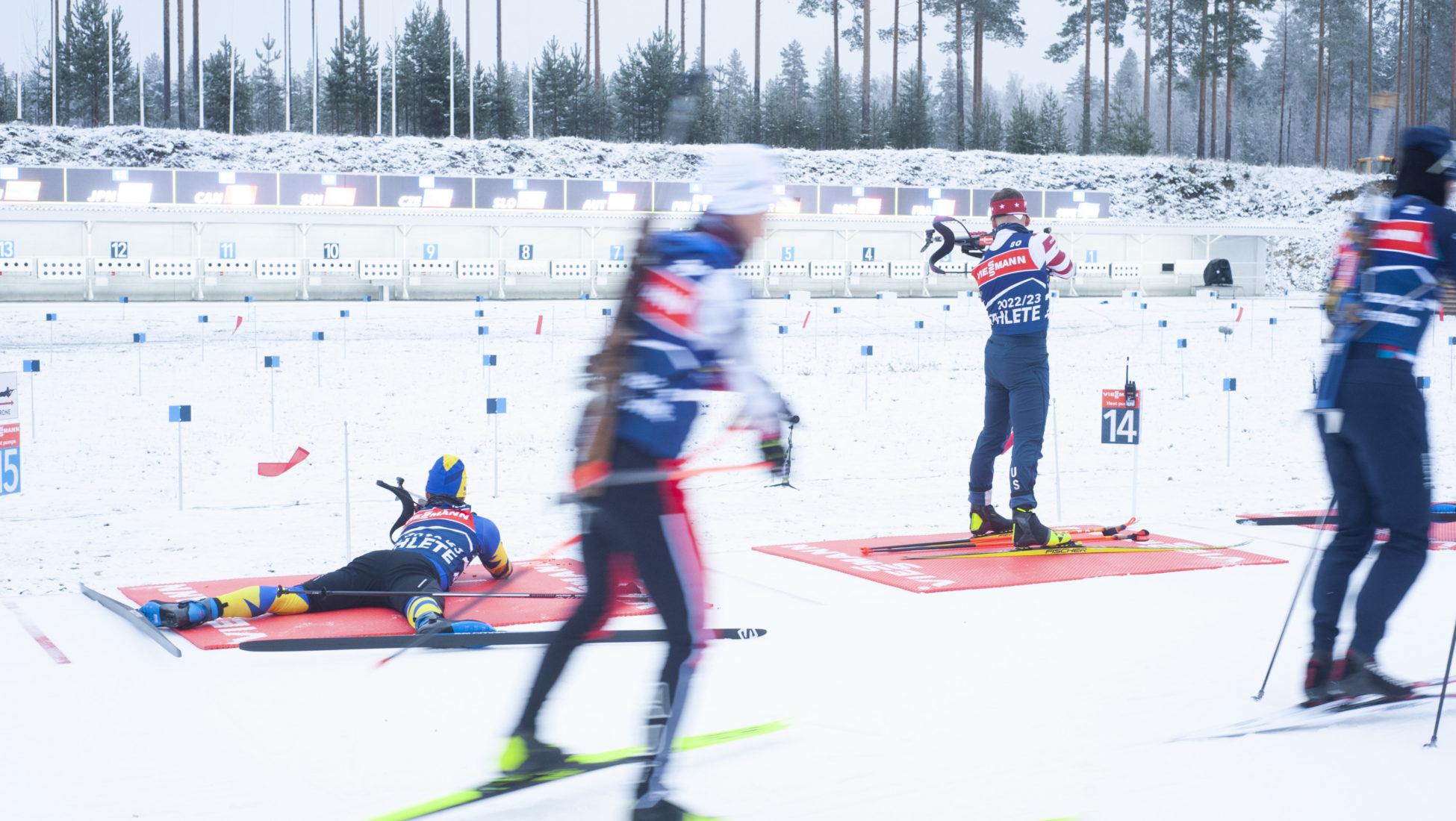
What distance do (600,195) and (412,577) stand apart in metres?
28.2

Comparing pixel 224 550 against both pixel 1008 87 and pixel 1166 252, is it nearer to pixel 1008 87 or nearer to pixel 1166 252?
pixel 1166 252

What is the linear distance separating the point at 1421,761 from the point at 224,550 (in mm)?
5984

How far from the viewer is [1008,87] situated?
458ft

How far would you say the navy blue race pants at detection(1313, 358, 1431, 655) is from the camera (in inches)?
128

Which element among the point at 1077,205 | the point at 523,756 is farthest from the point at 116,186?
the point at 523,756

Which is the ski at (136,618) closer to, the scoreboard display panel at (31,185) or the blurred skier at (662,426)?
the blurred skier at (662,426)

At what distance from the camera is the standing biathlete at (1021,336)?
5.86 m

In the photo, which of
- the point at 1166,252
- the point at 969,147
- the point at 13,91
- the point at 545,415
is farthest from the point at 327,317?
the point at 13,91

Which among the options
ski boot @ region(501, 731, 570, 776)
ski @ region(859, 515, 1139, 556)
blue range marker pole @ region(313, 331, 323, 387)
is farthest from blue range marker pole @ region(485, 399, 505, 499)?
ski boot @ region(501, 731, 570, 776)

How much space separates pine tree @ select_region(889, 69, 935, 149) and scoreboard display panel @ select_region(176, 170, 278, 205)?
2882cm

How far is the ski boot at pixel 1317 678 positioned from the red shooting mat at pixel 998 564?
6.05 ft

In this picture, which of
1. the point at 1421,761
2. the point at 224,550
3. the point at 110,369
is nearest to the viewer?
the point at 1421,761

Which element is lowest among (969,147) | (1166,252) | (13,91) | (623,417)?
(623,417)

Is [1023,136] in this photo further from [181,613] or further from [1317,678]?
[181,613]
